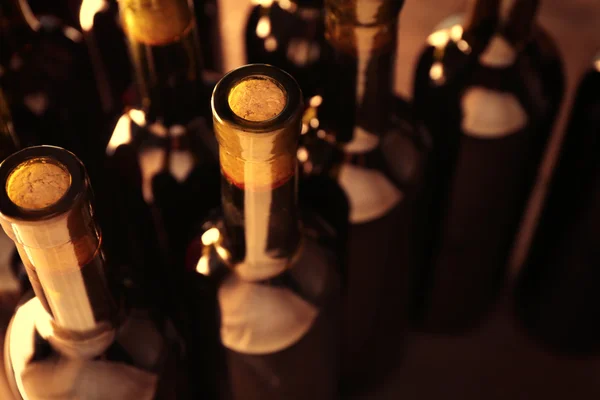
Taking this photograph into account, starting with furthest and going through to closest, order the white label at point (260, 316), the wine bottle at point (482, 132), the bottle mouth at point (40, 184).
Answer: the wine bottle at point (482, 132), the white label at point (260, 316), the bottle mouth at point (40, 184)

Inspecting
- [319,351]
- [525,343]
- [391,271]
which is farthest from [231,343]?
[525,343]

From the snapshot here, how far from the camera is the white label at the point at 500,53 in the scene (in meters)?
0.47

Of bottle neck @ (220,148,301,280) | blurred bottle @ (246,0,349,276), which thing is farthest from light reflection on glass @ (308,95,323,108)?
bottle neck @ (220,148,301,280)

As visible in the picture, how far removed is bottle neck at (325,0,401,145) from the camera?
361 millimetres

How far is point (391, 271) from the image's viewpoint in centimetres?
50

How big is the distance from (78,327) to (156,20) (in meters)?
0.17

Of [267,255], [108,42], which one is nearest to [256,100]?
[267,255]

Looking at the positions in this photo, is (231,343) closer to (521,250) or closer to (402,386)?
(402,386)

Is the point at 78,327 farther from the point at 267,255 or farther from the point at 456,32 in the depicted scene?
the point at 456,32

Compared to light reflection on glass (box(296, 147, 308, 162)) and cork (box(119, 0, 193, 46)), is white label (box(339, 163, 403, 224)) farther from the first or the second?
cork (box(119, 0, 193, 46))

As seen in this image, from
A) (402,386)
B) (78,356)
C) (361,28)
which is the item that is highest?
(361,28)

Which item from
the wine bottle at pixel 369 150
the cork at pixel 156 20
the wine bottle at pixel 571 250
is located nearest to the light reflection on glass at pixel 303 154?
the wine bottle at pixel 369 150

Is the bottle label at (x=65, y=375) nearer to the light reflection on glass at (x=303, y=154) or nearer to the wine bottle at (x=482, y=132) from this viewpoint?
the light reflection on glass at (x=303, y=154)

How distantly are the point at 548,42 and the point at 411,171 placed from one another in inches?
5.9
